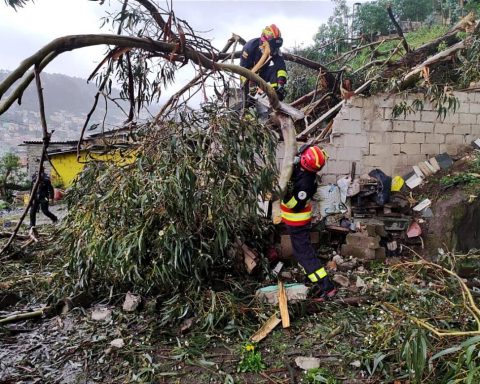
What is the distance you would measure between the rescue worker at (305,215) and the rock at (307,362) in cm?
97

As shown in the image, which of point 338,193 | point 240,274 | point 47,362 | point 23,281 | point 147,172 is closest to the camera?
point 47,362

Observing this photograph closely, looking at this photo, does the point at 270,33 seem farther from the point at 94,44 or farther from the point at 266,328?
the point at 266,328

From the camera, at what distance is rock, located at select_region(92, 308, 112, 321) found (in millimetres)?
3754

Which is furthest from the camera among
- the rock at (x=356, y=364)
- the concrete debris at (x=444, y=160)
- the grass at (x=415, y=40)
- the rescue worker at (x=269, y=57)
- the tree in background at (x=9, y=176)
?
the tree in background at (x=9, y=176)

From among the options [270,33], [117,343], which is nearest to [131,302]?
[117,343]

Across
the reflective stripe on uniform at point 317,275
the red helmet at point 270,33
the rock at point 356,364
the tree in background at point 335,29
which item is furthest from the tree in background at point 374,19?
the rock at point 356,364

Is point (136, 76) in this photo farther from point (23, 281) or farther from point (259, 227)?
point (23, 281)

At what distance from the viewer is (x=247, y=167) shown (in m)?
3.91

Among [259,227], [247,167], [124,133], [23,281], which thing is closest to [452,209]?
[259,227]

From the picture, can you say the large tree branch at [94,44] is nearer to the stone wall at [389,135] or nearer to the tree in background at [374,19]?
the stone wall at [389,135]

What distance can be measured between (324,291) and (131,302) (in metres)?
1.97

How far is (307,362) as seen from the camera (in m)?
3.02

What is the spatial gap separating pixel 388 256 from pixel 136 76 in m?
4.03

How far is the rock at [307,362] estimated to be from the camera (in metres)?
3.00
